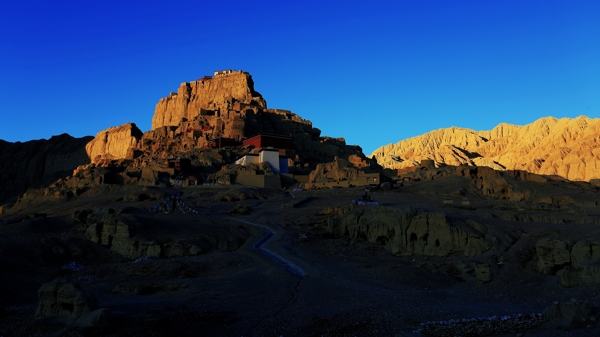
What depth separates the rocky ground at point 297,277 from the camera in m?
12.4

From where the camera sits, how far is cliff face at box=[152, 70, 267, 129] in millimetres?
104938

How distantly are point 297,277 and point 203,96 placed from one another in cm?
9520

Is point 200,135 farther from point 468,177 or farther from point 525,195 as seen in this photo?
point 525,195

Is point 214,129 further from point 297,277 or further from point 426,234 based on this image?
Result: point 297,277

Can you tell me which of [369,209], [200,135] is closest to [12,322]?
[369,209]

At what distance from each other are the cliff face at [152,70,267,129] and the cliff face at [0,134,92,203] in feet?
60.4

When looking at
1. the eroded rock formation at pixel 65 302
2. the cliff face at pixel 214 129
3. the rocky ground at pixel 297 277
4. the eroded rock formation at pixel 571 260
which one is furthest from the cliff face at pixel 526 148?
the eroded rock formation at pixel 65 302

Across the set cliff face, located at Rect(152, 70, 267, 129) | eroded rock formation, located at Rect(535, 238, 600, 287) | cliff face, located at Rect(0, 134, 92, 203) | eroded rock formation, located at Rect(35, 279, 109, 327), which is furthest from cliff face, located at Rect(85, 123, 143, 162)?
eroded rock formation, located at Rect(535, 238, 600, 287)

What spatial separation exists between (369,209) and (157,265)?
39.9 feet

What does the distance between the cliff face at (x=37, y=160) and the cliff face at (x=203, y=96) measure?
18.4 meters

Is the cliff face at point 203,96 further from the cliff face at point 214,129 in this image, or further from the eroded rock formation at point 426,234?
the eroded rock formation at point 426,234

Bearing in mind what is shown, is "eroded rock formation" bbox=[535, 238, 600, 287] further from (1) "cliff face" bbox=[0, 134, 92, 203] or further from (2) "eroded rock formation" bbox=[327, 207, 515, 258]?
(1) "cliff face" bbox=[0, 134, 92, 203]

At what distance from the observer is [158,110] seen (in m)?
116

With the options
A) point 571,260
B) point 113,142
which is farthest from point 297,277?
point 113,142
